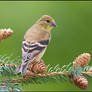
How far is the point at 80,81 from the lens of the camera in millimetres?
3508

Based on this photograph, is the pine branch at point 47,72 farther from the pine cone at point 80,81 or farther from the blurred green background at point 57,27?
the blurred green background at point 57,27

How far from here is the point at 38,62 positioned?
3.80 meters

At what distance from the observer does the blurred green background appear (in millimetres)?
5777

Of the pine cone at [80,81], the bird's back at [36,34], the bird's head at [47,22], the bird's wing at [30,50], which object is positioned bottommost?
the pine cone at [80,81]

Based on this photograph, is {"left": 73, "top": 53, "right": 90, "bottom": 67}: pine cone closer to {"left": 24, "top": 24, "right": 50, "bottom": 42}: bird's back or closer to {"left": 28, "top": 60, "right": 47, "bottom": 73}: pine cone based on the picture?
{"left": 28, "top": 60, "right": 47, "bottom": 73}: pine cone

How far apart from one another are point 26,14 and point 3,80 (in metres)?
2.64

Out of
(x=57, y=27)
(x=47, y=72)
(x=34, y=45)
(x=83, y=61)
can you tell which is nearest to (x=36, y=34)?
(x=34, y=45)

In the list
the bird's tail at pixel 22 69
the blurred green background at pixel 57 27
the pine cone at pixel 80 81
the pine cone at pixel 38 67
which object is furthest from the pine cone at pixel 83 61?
the blurred green background at pixel 57 27

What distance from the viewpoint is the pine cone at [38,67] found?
3627 millimetres

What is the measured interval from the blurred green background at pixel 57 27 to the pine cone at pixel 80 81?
187 cm

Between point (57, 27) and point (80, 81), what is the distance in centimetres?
247

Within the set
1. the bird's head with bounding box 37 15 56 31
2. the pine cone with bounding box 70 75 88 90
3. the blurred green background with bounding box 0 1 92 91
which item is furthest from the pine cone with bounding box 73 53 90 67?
the blurred green background with bounding box 0 1 92 91

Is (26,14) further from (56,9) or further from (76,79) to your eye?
(76,79)

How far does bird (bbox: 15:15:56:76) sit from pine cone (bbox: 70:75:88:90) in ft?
1.74
